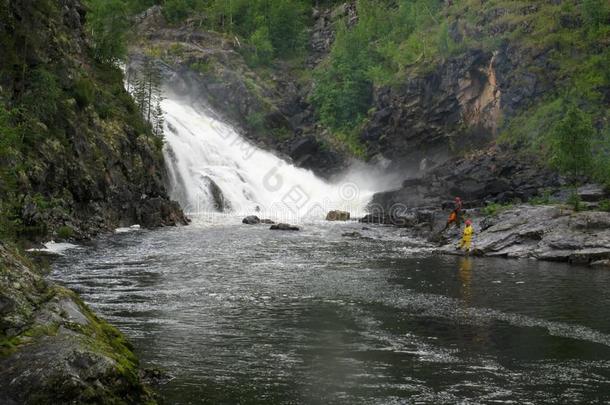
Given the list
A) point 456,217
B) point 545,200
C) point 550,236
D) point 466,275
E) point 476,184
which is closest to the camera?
point 466,275

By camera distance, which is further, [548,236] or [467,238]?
[467,238]

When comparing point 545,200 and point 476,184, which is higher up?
point 476,184

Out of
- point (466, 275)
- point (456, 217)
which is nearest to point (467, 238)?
point (456, 217)

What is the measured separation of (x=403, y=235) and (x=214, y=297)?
27.6 meters

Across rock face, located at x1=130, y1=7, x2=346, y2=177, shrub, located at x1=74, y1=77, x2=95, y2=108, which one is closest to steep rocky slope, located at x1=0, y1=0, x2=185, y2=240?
shrub, located at x1=74, y1=77, x2=95, y2=108

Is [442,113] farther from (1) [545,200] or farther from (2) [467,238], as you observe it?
(2) [467,238]

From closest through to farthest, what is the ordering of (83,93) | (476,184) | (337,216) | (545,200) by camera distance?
(545,200)
(83,93)
(476,184)
(337,216)

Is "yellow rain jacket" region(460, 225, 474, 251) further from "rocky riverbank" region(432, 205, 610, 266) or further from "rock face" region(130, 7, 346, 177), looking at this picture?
"rock face" region(130, 7, 346, 177)

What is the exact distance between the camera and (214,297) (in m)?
24.5

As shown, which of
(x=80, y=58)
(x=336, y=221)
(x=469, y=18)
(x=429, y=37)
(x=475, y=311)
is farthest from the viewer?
(x=429, y=37)

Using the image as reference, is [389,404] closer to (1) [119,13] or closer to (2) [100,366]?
(2) [100,366]

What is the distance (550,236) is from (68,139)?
31922 millimetres

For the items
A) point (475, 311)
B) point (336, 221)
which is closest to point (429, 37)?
point (336, 221)

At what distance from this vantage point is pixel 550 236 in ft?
126
